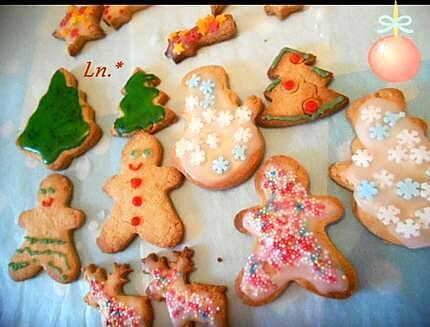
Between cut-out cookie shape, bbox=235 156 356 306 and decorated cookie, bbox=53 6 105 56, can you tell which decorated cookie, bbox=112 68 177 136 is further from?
cut-out cookie shape, bbox=235 156 356 306

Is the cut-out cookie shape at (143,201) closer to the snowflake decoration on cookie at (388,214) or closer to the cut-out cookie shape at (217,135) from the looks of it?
the cut-out cookie shape at (217,135)

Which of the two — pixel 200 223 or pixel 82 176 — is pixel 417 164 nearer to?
pixel 200 223

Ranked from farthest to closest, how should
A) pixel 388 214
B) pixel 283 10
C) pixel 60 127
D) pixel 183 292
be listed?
pixel 60 127
pixel 283 10
pixel 183 292
pixel 388 214

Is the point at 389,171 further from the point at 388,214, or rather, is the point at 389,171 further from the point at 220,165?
the point at 220,165

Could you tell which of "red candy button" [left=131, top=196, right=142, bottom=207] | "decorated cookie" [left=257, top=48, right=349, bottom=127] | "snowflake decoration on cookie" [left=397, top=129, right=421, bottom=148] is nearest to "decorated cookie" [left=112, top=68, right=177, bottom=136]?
"red candy button" [left=131, top=196, right=142, bottom=207]

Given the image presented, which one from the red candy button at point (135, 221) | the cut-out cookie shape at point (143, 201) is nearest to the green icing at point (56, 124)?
the cut-out cookie shape at point (143, 201)

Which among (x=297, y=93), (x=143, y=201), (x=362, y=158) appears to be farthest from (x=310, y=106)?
(x=143, y=201)
